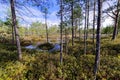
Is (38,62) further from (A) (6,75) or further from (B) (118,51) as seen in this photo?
(B) (118,51)

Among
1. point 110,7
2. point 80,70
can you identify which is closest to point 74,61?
point 80,70

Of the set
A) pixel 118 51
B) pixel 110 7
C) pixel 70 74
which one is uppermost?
pixel 110 7

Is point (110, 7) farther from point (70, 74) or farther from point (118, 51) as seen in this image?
point (70, 74)

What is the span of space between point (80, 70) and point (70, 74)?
1.01 m

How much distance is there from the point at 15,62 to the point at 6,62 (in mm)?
903

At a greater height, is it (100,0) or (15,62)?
(100,0)

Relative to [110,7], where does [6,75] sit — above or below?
below

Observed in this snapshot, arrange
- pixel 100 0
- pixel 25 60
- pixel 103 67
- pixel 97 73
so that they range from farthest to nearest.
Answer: pixel 25 60
pixel 103 67
pixel 97 73
pixel 100 0

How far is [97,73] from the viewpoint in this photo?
42.8ft

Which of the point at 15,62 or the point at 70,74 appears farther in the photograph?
the point at 15,62

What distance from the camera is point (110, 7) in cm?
2517

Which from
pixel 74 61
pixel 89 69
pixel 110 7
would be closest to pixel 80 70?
pixel 89 69

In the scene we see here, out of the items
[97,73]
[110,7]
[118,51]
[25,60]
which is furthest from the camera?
[110,7]

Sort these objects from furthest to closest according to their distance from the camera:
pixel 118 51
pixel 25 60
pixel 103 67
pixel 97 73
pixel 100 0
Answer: pixel 118 51
pixel 25 60
pixel 103 67
pixel 97 73
pixel 100 0
